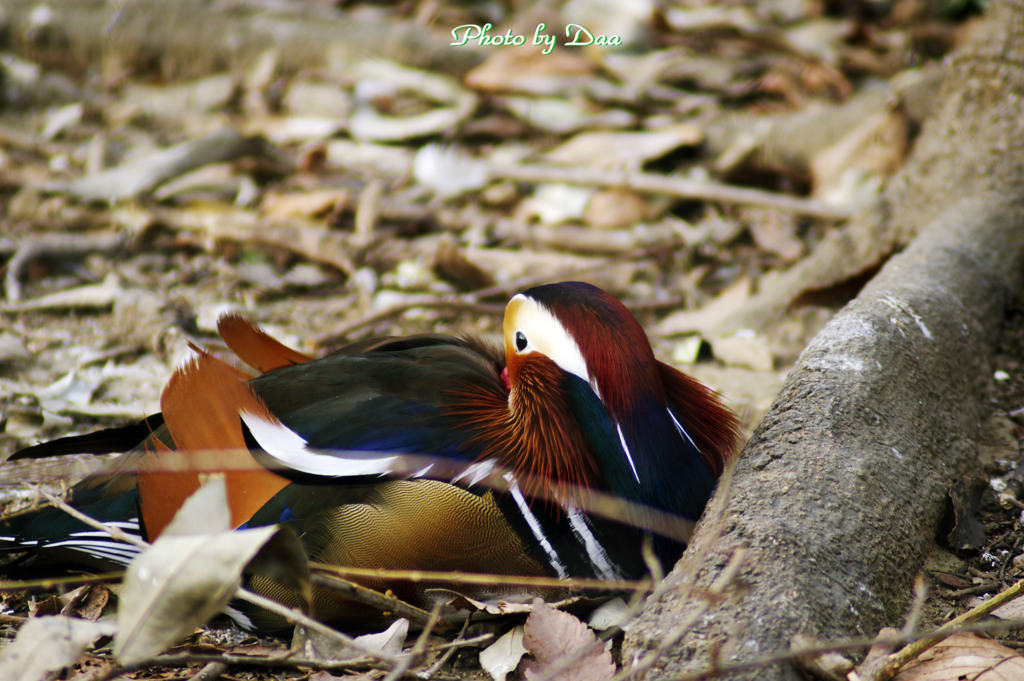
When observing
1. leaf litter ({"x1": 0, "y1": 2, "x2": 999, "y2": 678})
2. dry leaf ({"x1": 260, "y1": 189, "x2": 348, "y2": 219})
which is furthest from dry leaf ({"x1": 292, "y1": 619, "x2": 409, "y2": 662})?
dry leaf ({"x1": 260, "y1": 189, "x2": 348, "y2": 219})

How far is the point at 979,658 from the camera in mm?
1194

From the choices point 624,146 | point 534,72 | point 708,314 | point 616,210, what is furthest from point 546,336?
point 534,72

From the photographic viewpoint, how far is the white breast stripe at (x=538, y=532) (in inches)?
59.0

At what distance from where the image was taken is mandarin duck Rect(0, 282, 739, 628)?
4.90ft

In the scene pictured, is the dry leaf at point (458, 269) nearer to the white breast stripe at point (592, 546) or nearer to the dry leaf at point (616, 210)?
the dry leaf at point (616, 210)

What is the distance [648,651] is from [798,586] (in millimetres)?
244

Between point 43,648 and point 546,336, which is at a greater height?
point 546,336

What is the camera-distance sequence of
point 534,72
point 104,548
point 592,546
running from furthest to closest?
point 534,72 < point 104,548 < point 592,546

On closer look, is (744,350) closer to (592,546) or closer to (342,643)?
(592,546)

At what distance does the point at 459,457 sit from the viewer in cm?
155

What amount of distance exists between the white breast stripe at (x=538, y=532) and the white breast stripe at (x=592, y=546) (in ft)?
0.17

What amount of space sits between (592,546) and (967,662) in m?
0.59

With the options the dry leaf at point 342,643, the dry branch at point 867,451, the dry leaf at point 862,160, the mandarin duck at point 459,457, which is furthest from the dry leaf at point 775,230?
the dry leaf at point 342,643

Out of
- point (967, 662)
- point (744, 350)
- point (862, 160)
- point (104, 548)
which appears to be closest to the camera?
point (967, 662)
